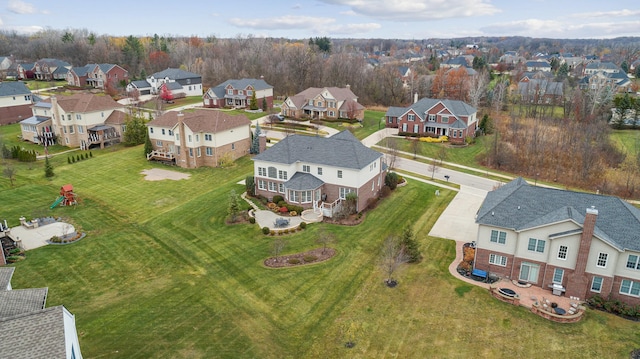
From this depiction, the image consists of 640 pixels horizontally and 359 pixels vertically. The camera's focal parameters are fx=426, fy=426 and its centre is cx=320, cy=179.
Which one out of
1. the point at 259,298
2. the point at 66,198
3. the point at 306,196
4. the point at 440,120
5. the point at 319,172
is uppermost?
the point at 319,172

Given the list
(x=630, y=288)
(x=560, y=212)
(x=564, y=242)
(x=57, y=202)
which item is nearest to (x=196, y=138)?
(x=57, y=202)

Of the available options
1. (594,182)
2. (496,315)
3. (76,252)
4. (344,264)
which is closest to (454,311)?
(496,315)

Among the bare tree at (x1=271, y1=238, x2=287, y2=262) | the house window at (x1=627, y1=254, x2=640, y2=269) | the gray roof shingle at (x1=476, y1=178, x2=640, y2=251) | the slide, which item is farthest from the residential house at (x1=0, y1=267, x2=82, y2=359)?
the house window at (x1=627, y1=254, x2=640, y2=269)

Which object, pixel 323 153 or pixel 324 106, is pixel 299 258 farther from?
pixel 324 106

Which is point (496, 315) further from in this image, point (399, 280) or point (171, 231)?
point (171, 231)

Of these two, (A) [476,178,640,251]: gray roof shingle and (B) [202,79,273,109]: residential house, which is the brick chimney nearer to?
(A) [476,178,640,251]: gray roof shingle

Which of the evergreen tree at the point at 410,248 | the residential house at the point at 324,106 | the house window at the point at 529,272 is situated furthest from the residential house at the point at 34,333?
the residential house at the point at 324,106
